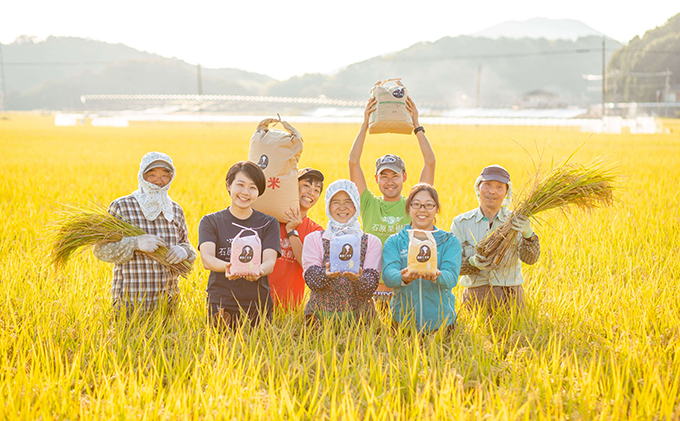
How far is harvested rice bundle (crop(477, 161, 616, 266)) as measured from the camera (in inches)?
117

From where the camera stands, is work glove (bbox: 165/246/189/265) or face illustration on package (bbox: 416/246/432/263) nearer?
face illustration on package (bbox: 416/246/432/263)

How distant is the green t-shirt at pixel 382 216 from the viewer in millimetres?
3305

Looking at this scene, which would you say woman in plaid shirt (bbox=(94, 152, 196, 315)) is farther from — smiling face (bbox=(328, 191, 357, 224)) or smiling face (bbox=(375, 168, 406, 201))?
smiling face (bbox=(375, 168, 406, 201))

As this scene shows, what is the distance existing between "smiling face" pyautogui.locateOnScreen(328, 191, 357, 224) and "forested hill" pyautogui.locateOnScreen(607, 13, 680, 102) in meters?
79.4

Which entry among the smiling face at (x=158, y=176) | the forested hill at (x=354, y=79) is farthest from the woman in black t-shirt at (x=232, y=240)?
the forested hill at (x=354, y=79)

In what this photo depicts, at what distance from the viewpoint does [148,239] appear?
9.15 ft

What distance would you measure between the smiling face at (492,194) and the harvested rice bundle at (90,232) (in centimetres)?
187

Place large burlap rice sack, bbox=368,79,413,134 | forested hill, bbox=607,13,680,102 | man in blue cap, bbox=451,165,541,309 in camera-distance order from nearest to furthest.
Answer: man in blue cap, bbox=451,165,541,309 < large burlap rice sack, bbox=368,79,413,134 < forested hill, bbox=607,13,680,102

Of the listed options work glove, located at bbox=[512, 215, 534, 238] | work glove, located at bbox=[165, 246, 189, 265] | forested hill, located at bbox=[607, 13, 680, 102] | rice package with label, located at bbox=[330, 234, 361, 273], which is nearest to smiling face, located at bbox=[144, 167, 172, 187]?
work glove, located at bbox=[165, 246, 189, 265]

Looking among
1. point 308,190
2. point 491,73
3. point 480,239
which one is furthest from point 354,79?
point 480,239

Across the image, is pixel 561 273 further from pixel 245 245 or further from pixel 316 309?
pixel 245 245

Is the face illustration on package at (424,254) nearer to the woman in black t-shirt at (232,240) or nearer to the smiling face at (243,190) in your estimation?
the woman in black t-shirt at (232,240)

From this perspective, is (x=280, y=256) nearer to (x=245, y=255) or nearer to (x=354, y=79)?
(x=245, y=255)

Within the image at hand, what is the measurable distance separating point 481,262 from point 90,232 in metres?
2.30
